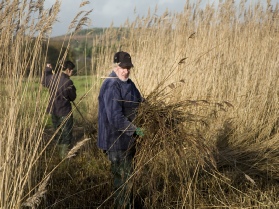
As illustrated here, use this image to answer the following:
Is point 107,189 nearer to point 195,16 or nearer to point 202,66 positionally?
point 202,66

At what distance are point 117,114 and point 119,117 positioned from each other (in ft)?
0.11

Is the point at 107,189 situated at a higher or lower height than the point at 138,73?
lower

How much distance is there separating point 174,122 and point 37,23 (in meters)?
1.33

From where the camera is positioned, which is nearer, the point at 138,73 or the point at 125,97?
the point at 125,97

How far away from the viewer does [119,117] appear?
327cm

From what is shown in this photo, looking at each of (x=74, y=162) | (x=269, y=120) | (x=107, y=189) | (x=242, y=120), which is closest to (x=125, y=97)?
(x=107, y=189)

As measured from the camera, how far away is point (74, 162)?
463 cm

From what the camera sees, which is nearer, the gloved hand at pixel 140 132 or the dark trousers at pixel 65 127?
the gloved hand at pixel 140 132

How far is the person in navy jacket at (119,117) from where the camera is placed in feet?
10.9

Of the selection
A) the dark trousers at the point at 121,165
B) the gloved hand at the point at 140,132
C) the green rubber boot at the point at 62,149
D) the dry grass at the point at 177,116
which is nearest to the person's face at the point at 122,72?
the dry grass at the point at 177,116

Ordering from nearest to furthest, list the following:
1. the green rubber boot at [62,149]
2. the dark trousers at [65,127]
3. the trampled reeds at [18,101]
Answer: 1. the trampled reeds at [18,101]
2. the green rubber boot at [62,149]
3. the dark trousers at [65,127]

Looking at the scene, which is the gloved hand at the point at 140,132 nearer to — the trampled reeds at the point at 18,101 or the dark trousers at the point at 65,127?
the trampled reeds at the point at 18,101

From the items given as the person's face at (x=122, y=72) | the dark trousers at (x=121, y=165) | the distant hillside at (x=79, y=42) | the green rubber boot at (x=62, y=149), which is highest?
the distant hillside at (x=79, y=42)

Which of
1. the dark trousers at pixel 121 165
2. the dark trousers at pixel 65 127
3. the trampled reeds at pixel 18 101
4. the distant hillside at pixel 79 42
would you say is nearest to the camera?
the trampled reeds at pixel 18 101
